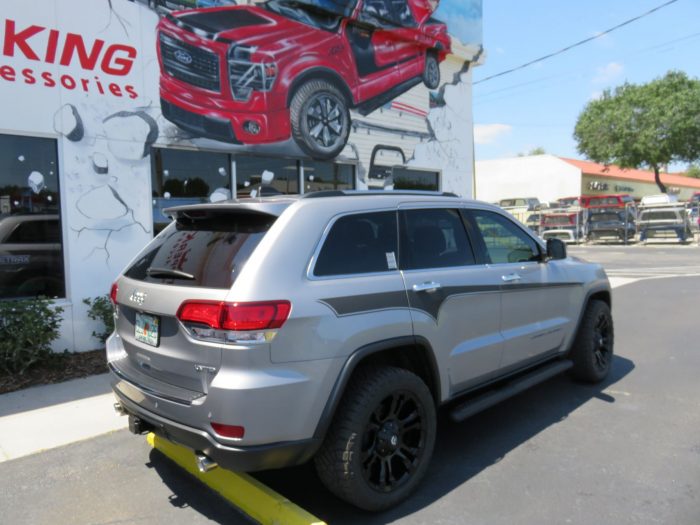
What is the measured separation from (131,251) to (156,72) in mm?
2392

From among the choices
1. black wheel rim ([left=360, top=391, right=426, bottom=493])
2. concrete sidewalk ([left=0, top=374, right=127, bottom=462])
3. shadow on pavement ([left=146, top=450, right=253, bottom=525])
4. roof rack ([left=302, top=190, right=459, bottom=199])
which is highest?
roof rack ([left=302, top=190, right=459, bottom=199])

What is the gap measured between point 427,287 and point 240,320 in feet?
4.09

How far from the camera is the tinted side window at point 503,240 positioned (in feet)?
13.2

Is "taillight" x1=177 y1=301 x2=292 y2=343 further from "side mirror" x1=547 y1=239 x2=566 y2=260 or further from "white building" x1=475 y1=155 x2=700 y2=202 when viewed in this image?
"white building" x1=475 y1=155 x2=700 y2=202

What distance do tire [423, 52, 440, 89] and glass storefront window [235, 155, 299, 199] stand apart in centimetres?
388

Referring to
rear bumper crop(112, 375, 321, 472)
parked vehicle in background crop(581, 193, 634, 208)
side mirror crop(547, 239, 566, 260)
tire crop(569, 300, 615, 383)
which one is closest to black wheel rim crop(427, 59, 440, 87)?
tire crop(569, 300, 615, 383)

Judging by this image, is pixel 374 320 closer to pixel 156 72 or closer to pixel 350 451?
pixel 350 451


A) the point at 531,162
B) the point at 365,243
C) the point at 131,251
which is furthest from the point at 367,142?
the point at 531,162

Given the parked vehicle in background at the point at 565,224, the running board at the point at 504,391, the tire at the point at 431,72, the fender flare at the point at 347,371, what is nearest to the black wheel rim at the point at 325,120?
the tire at the point at 431,72

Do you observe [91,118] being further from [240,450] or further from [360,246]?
[240,450]

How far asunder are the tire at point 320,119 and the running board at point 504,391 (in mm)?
5609

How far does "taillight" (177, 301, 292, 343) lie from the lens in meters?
2.54

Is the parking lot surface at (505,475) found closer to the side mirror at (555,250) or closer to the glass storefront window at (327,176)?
the side mirror at (555,250)

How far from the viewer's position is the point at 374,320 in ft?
9.62
